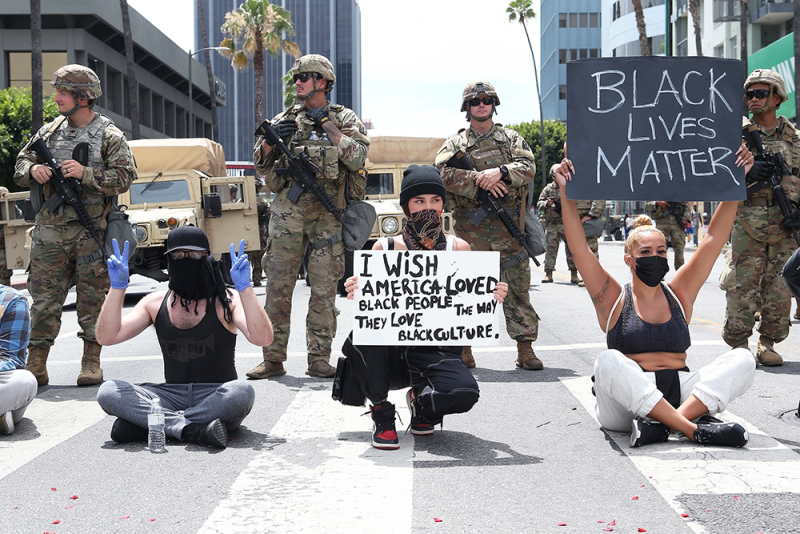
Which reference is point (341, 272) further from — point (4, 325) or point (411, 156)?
point (411, 156)

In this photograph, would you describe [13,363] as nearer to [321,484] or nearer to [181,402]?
[181,402]

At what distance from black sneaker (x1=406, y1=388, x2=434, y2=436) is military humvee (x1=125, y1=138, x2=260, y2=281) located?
33.1ft

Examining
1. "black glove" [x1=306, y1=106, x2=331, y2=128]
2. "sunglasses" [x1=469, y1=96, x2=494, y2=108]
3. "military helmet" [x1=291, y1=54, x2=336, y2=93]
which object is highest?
"military helmet" [x1=291, y1=54, x2=336, y2=93]

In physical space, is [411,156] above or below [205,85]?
below

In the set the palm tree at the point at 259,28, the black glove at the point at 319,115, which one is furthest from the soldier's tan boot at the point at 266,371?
the palm tree at the point at 259,28

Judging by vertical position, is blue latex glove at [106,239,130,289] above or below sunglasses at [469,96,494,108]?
below

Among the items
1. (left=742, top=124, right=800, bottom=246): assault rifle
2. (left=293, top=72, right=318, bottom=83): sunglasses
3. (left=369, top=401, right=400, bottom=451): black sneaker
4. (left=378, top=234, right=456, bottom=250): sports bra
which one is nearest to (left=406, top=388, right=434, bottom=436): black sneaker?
(left=369, top=401, right=400, bottom=451): black sneaker

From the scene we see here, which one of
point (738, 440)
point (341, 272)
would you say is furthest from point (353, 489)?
point (341, 272)

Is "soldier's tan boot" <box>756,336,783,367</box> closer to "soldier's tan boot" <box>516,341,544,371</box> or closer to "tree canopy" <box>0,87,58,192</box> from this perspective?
"soldier's tan boot" <box>516,341,544,371</box>

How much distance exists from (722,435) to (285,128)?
4180 millimetres

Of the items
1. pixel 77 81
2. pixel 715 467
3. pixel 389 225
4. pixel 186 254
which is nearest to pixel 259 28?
pixel 389 225

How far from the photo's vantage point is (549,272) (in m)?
18.6

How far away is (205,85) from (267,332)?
66485 mm

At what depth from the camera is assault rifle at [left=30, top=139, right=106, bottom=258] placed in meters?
7.24
